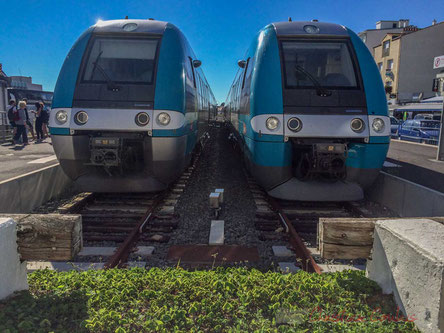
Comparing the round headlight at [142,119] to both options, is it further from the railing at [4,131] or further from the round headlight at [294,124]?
the railing at [4,131]

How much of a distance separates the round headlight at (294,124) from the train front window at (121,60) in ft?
7.65

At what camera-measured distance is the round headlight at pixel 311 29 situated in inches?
242

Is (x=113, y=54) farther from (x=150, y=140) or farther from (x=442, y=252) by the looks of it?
(x=442, y=252)

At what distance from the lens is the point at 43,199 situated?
22.2ft

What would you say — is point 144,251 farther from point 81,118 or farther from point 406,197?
point 406,197

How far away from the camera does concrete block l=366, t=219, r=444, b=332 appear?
2.13 meters

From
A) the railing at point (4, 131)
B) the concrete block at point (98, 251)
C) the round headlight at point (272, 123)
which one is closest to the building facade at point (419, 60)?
the railing at point (4, 131)

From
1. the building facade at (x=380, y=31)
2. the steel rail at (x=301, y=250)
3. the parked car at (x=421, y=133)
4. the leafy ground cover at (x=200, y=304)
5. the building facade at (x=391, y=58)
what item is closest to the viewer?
the leafy ground cover at (x=200, y=304)

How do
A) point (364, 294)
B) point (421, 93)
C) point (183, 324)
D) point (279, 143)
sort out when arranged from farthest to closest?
point (421, 93), point (279, 143), point (364, 294), point (183, 324)

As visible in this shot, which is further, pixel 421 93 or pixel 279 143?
pixel 421 93

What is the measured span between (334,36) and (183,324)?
5.35 m

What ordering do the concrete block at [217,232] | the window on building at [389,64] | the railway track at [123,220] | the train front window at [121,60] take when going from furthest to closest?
the window on building at [389,64]
the train front window at [121,60]
the concrete block at [217,232]
the railway track at [123,220]

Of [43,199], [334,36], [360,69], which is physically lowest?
[43,199]

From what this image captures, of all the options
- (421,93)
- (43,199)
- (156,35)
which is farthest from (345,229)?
(421,93)
